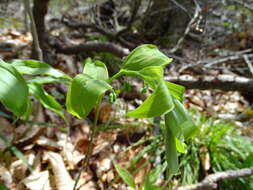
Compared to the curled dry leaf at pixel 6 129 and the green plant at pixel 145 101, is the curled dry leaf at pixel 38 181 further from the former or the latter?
the green plant at pixel 145 101

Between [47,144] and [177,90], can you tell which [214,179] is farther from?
[47,144]

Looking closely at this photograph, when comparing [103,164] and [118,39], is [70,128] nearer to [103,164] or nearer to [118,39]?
[103,164]

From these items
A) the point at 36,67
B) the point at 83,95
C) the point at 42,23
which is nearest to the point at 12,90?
the point at 83,95

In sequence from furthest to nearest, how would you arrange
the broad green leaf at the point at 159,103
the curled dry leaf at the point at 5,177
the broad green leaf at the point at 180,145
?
the curled dry leaf at the point at 5,177 → the broad green leaf at the point at 180,145 → the broad green leaf at the point at 159,103

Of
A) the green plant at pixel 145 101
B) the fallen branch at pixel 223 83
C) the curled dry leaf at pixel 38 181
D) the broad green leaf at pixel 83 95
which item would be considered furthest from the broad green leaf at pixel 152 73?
the fallen branch at pixel 223 83

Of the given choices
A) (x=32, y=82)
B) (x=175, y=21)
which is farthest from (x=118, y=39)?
(x=32, y=82)

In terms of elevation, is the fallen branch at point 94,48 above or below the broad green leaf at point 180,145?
above
